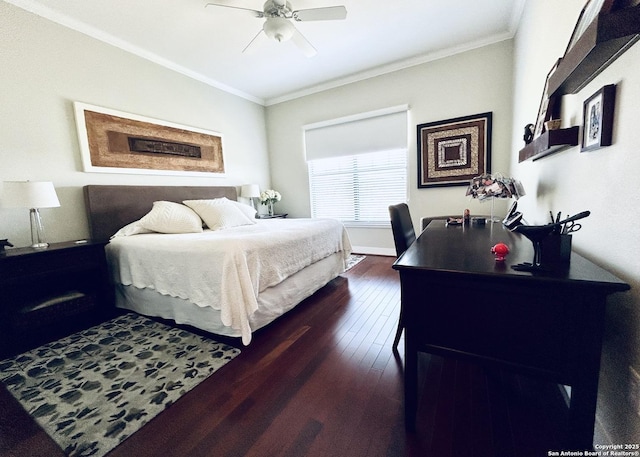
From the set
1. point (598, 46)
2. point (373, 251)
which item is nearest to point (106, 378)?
point (598, 46)

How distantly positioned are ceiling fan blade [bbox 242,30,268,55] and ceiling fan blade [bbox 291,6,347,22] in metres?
0.71

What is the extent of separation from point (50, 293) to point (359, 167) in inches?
163

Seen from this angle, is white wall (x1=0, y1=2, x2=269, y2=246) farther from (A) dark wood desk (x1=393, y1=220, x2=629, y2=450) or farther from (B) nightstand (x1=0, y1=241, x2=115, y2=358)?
(A) dark wood desk (x1=393, y1=220, x2=629, y2=450)

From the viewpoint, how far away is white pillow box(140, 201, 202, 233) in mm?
2744

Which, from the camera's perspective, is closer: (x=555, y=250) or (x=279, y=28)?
(x=555, y=250)

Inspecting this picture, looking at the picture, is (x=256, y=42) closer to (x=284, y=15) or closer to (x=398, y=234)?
(x=284, y=15)

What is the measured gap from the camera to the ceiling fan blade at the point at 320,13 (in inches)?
85.4

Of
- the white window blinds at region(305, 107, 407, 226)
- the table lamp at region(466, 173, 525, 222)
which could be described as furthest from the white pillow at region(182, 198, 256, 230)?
the table lamp at region(466, 173, 525, 222)

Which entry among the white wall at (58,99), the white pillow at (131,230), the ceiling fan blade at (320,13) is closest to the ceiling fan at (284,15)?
the ceiling fan blade at (320,13)

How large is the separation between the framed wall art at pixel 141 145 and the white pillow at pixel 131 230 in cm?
70

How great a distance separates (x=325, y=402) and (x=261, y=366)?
524mm

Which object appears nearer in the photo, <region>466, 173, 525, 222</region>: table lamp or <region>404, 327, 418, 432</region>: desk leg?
<region>404, 327, 418, 432</region>: desk leg

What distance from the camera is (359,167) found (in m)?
4.38

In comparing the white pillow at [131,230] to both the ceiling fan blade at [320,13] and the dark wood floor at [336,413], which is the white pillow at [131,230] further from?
the ceiling fan blade at [320,13]
